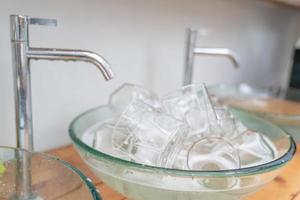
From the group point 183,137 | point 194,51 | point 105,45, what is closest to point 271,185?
point 183,137

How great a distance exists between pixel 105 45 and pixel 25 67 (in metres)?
0.30

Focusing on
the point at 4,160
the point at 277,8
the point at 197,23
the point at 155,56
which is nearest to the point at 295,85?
the point at 277,8

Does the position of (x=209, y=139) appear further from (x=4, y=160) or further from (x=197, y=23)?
(x=197, y=23)

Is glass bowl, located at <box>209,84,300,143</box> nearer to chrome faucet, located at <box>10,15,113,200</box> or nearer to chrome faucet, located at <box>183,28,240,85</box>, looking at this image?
chrome faucet, located at <box>183,28,240,85</box>

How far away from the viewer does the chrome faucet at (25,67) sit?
0.45m

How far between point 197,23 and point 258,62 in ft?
1.84

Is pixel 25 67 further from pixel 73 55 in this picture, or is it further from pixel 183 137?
pixel 183 137

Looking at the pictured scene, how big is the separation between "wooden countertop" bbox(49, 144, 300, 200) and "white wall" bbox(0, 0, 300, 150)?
0.06 metres

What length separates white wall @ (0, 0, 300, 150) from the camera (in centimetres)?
61

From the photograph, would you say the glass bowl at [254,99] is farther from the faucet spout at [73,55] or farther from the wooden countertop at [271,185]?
the faucet spout at [73,55]

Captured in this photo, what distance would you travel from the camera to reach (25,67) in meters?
0.47

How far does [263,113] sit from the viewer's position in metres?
0.82

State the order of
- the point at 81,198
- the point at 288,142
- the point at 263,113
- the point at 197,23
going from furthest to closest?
the point at 197,23, the point at 263,113, the point at 288,142, the point at 81,198

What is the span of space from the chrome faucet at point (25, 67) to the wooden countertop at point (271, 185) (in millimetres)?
129
